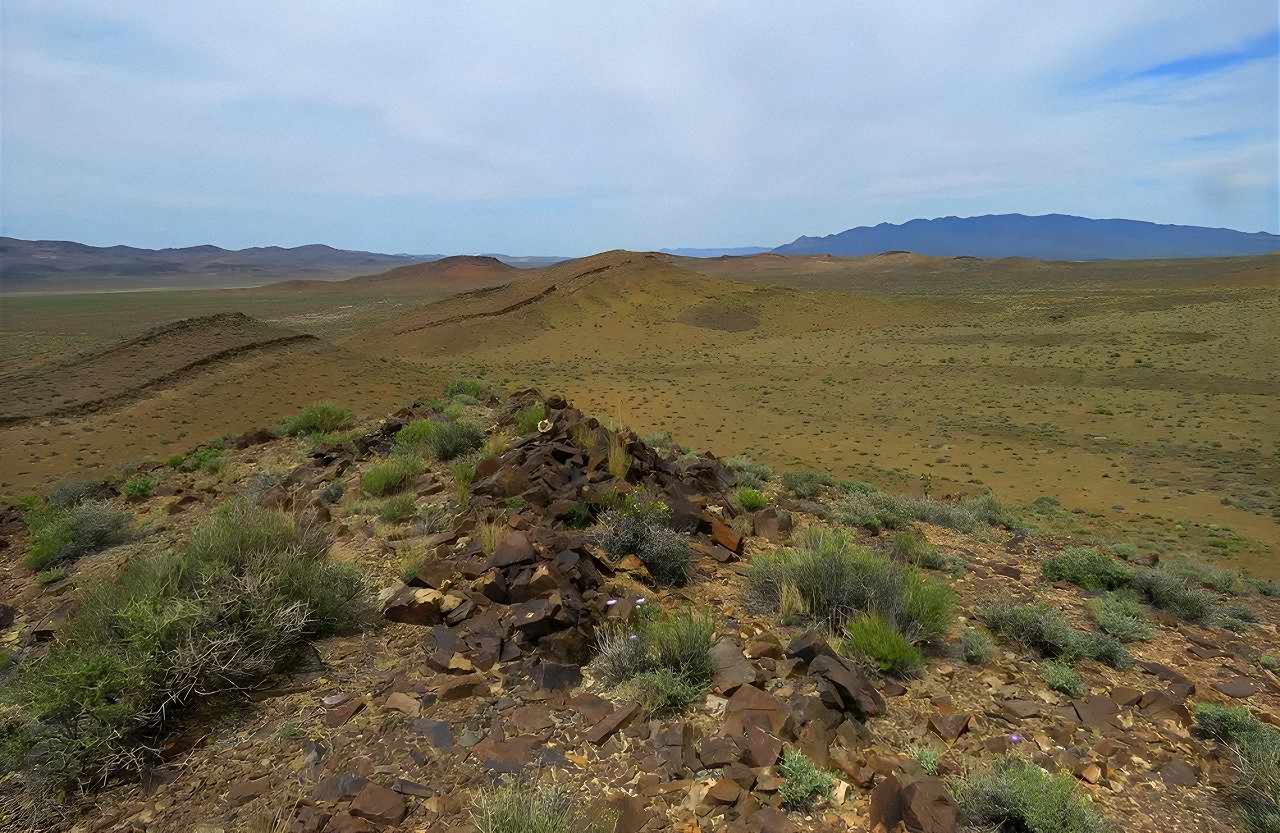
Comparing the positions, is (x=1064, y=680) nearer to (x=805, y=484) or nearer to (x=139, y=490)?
(x=805, y=484)

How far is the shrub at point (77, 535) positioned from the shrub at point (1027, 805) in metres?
7.78

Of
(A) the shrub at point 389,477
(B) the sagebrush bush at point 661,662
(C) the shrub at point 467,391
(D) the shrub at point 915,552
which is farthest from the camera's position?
(C) the shrub at point 467,391

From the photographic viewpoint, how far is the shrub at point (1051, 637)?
4688 millimetres

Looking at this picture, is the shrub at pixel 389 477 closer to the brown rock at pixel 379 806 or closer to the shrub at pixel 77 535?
the shrub at pixel 77 535

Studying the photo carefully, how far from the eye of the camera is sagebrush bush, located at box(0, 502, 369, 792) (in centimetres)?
331

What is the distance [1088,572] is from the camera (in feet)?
21.2

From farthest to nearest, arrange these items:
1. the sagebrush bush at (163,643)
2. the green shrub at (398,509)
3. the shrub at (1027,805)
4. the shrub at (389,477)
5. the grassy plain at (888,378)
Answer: the grassy plain at (888,378) < the shrub at (389,477) < the green shrub at (398,509) < the sagebrush bush at (163,643) < the shrub at (1027,805)

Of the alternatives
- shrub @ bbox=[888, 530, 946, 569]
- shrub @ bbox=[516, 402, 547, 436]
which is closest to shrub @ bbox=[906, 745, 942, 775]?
shrub @ bbox=[888, 530, 946, 569]

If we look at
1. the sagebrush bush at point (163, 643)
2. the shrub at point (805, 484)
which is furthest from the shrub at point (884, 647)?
the shrub at point (805, 484)

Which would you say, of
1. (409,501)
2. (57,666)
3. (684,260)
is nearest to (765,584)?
(409,501)

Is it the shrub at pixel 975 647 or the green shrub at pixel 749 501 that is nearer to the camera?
the shrub at pixel 975 647

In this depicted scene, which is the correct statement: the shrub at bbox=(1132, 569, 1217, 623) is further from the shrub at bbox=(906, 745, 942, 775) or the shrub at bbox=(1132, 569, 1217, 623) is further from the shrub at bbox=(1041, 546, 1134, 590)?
the shrub at bbox=(906, 745, 942, 775)

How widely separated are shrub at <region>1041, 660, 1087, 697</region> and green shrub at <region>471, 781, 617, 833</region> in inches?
120

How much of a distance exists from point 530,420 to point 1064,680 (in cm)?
650
